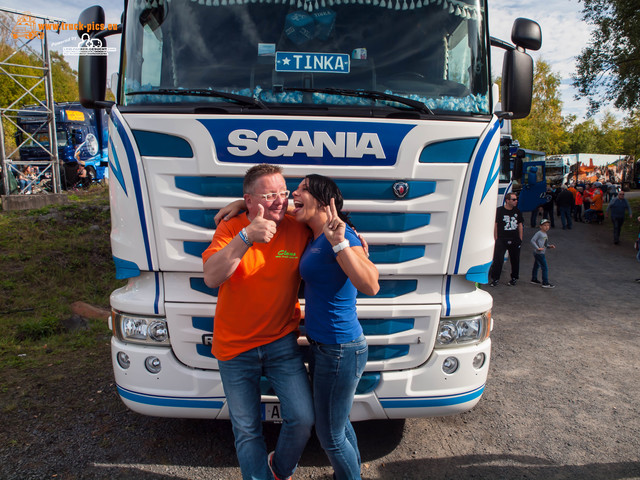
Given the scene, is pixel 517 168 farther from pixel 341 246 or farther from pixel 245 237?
pixel 245 237

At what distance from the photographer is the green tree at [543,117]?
45.7 meters

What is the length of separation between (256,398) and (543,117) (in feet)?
169

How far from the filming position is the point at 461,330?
3189 mm

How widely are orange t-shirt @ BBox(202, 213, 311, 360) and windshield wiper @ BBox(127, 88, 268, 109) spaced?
0.85m

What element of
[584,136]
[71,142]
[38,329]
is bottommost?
[38,329]

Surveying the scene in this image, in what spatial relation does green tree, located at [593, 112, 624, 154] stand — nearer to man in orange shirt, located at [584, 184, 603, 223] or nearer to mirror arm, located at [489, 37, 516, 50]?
man in orange shirt, located at [584, 184, 603, 223]

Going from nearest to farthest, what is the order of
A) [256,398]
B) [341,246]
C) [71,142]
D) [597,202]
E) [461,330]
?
1. [341,246]
2. [256,398]
3. [461,330]
4. [597,202]
5. [71,142]

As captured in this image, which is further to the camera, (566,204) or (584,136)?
(584,136)

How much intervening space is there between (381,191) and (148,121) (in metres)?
1.48

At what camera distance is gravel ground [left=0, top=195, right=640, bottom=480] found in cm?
329

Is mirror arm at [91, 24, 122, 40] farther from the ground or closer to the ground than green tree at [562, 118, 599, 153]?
closer to the ground

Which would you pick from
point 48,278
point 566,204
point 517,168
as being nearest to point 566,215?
point 566,204

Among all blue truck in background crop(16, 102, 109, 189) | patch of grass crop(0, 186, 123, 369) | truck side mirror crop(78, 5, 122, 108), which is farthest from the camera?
blue truck in background crop(16, 102, 109, 189)

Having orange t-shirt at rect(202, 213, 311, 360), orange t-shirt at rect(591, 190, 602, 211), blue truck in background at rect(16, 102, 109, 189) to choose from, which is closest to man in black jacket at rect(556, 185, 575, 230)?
orange t-shirt at rect(591, 190, 602, 211)
